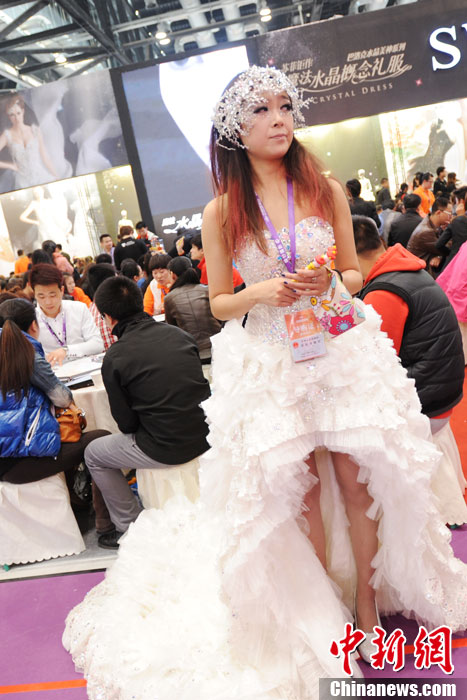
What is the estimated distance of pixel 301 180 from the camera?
1744 mm

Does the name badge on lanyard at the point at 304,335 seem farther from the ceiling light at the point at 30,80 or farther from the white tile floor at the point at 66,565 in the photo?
the ceiling light at the point at 30,80

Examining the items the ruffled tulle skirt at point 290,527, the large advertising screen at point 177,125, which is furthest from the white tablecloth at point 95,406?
the large advertising screen at point 177,125

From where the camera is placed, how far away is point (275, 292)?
5.09 feet

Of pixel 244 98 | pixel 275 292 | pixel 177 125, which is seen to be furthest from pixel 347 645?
pixel 177 125

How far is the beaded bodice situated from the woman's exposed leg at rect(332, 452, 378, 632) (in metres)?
0.43

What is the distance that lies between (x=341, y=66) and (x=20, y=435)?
341 inches

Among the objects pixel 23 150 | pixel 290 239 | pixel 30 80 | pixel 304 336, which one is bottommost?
pixel 304 336

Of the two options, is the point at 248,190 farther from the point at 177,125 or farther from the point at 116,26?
the point at 116,26

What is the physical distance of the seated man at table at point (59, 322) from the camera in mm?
3775

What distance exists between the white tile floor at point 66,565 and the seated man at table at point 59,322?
4.27 feet

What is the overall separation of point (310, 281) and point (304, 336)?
16cm

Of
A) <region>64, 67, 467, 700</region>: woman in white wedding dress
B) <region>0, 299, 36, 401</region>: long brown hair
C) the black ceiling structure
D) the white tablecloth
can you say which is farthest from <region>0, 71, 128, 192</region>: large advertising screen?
<region>64, 67, 467, 700</region>: woman in white wedding dress

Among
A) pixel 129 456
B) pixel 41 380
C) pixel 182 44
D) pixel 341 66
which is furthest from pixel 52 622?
pixel 182 44

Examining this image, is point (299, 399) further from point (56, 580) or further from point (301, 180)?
point (56, 580)
